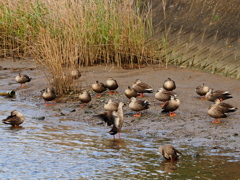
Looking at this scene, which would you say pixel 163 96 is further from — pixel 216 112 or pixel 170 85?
pixel 216 112

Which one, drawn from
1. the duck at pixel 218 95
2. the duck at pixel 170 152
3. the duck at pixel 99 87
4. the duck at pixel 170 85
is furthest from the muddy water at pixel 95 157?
the duck at pixel 170 85

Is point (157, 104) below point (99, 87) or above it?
below

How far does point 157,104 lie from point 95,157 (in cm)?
432

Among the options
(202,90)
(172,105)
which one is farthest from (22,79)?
(172,105)

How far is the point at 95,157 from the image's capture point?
8758 mm

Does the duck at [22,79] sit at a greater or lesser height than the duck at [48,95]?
lesser

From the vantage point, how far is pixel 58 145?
9.62 m

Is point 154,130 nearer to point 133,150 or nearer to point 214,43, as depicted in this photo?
point 133,150

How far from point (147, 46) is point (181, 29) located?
1.69 metres

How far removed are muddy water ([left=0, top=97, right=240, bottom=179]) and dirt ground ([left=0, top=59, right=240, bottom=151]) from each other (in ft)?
1.68

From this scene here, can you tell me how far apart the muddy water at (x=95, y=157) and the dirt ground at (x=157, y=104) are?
0.51 m

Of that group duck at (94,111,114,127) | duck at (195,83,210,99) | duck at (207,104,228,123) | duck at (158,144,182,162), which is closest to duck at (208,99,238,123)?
duck at (207,104,228,123)

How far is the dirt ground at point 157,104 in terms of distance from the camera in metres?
10.0

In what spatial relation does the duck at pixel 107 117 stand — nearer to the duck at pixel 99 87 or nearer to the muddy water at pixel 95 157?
the muddy water at pixel 95 157
